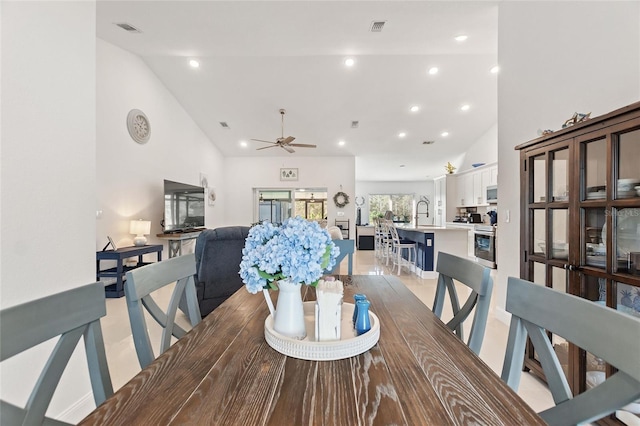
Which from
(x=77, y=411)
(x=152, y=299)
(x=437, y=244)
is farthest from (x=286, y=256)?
(x=437, y=244)

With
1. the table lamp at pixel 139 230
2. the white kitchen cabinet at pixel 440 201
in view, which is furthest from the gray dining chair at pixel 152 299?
the white kitchen cabinet at pixel 440 201

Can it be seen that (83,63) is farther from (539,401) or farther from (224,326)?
(539,401)

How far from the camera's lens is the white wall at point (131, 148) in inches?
160

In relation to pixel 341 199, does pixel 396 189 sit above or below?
above

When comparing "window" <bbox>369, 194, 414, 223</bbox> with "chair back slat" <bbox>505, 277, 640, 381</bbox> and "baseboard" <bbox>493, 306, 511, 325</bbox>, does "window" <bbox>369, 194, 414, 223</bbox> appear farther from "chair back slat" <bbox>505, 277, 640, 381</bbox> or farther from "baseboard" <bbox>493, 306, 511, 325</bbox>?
"chair back slat" <bbox>505, 277, 640, 381</bbox>

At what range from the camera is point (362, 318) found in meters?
0.94

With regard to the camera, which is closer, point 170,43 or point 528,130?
point 528,130

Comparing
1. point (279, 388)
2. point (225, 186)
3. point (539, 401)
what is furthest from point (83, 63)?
point (225, 186)

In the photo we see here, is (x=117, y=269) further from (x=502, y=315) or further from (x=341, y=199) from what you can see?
(x=341, y=199)

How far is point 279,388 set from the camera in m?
0.69

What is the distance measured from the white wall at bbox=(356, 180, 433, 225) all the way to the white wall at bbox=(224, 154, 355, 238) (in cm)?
370

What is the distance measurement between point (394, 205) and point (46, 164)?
11484 mm

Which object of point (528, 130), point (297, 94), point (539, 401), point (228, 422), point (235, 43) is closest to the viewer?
point (228, 422)

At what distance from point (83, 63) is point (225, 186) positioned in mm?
7103
